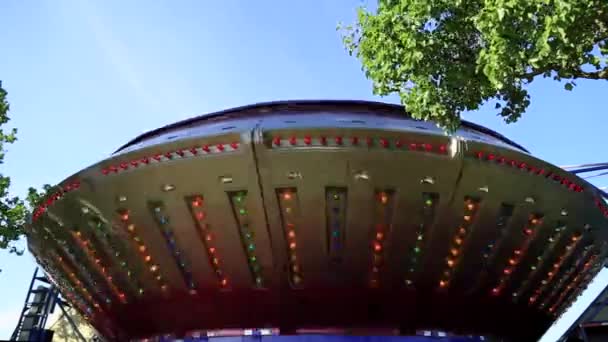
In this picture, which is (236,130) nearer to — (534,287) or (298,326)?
(298,326)

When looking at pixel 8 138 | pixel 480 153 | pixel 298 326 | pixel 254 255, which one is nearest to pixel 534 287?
pixel 480 153

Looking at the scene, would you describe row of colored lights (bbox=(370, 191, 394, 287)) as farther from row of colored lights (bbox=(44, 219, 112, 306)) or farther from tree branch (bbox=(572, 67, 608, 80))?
row of colored lights (bbox=(44, 219, 112, 306))

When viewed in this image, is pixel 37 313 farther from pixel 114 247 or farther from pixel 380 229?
pixel 380 229

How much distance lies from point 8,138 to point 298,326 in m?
13.4

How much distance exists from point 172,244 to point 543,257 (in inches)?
479

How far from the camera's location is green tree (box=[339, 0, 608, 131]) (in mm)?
9250

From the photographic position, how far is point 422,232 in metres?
15.8

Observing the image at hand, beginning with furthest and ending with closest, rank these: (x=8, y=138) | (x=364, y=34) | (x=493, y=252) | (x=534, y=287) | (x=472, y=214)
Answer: (x=8, y=138)
(x=534, y=287)
(x=493, y=252)
(x=472, y=214)
(x=364, y=34)

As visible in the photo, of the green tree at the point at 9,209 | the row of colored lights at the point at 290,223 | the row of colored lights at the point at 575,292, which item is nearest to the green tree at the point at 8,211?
the green tree at the point at 9,209

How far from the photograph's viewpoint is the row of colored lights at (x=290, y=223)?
1512 cm

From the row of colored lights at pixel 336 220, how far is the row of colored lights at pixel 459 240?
3.55 meters

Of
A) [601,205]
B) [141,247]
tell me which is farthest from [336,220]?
[601,205]

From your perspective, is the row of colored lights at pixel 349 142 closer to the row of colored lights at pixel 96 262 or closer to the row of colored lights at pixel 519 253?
the row of colored lights at pixel 519 253

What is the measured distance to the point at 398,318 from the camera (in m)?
16.5
